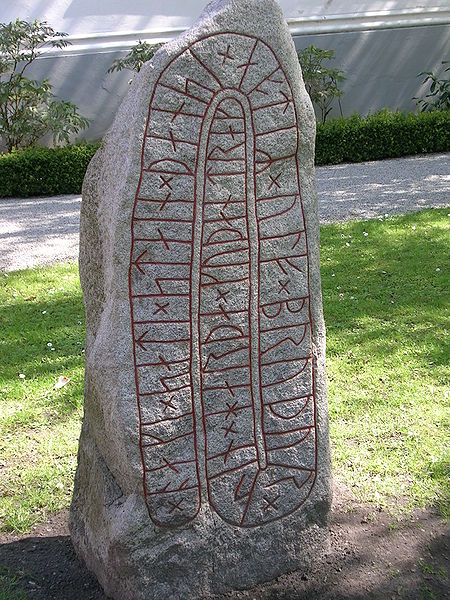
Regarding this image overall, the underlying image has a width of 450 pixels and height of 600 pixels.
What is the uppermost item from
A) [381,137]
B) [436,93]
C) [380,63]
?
[380,63]

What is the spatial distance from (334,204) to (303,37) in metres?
5.32

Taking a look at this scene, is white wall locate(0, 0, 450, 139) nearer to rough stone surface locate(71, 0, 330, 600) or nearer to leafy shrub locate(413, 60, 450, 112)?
leafy shrub locate(413, 60, 450, 112)

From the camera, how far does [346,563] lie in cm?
308

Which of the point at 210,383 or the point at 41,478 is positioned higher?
the point at 210,383

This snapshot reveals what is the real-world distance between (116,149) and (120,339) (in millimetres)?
662

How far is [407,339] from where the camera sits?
16.8 ft

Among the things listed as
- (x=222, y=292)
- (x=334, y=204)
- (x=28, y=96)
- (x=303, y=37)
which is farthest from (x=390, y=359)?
(x=303, y=37)

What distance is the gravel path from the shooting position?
776 cm

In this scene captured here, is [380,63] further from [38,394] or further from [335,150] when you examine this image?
[38,394]

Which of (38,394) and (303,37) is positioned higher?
(303,37)

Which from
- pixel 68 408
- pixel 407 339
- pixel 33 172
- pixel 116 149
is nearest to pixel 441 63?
pixel 33 172

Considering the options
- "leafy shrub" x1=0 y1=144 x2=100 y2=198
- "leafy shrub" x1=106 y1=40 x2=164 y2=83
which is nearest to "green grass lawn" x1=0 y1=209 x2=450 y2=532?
"leafy shrub" x1=0 y1=144 x2=100 y2=198

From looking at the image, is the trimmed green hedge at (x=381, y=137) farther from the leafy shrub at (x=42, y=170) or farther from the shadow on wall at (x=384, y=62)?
the leafy shrub at (x=42, y=170)

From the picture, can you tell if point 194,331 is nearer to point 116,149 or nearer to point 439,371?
point 116,149
